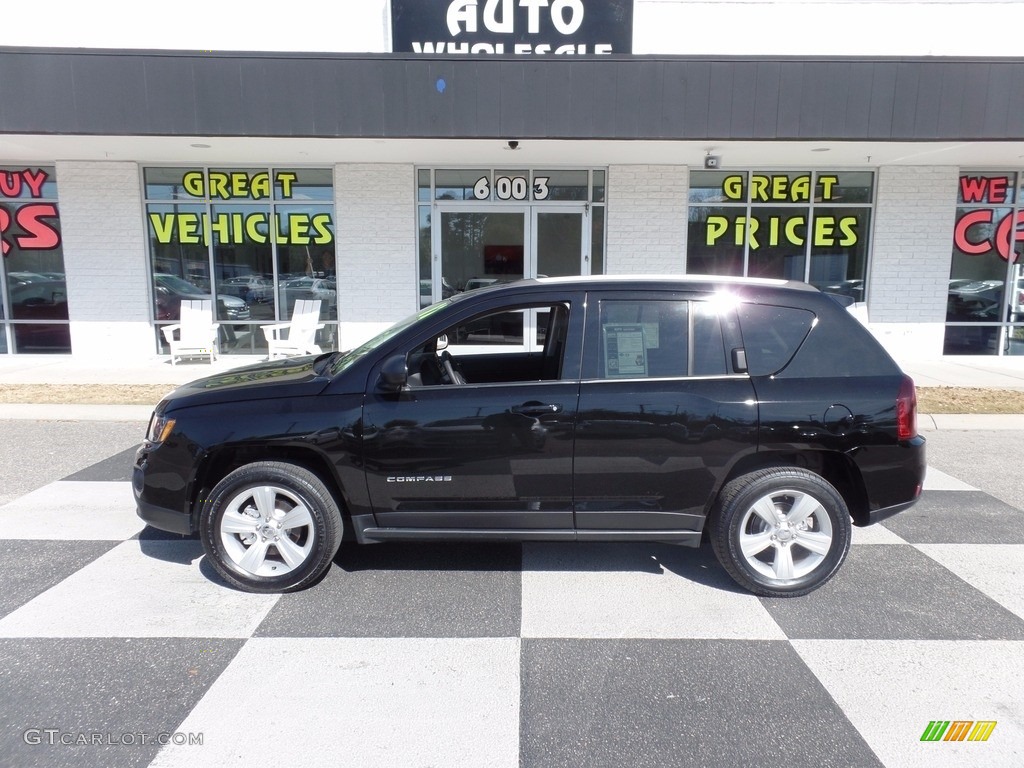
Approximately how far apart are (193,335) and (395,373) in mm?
9402

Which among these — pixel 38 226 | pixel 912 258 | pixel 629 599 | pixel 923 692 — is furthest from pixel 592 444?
pixel 38 226

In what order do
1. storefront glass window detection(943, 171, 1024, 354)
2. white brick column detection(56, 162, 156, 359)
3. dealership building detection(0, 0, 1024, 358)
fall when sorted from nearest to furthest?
dealership building detection(0, 0, 1024, 358) → white brick column detection(56, 162, 156, 359) → storefront glass window detection(943, 171, 1024, 354)

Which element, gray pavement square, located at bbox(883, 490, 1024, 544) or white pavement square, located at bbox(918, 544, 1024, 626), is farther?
gray pavement square, located at bbox(883, 490, 1024, 544)

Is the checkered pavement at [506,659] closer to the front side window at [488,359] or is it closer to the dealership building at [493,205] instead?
the front side window at [488,359]

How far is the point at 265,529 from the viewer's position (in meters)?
3.82

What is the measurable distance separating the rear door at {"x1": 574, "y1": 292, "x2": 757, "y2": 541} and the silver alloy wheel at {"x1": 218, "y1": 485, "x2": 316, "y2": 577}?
1.55 metres

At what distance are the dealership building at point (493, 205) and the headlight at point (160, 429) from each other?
6.65 meters

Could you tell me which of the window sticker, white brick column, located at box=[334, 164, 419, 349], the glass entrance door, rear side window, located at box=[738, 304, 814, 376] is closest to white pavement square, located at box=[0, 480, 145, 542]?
the window sticker

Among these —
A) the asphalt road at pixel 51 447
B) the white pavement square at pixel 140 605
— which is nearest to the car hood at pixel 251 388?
the white pavement square at pixel 140 605

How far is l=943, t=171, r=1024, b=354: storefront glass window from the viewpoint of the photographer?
1204cm

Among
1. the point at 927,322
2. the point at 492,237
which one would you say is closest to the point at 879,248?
Answer: the point at 927,322

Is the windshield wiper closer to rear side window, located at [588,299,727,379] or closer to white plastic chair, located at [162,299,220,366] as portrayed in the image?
rear side window, located at [588,299,727,379]

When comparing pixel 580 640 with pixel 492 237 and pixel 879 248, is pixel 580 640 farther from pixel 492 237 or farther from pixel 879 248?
pixel 879 248
